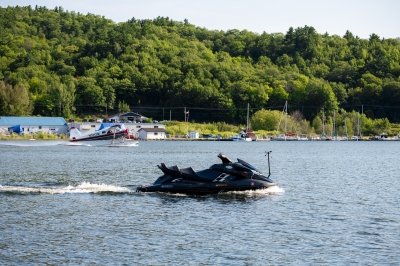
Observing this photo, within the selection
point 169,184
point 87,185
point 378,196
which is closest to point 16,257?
point 169,184

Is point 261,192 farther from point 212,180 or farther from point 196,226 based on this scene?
point 196,226

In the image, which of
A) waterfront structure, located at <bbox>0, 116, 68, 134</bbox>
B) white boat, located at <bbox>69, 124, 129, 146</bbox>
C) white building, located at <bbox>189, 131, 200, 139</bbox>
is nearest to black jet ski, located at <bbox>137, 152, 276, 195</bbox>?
white boat, located at <bbox>69, 124, 129, 146</bbox>

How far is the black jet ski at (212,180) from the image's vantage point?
142ft

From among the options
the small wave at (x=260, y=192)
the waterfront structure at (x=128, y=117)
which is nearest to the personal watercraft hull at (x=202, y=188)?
the small wave at (x=260, y=192)

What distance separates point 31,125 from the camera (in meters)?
176

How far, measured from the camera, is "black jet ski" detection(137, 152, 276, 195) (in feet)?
142

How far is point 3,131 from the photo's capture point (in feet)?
566

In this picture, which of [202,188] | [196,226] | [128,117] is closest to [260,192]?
[202,188]

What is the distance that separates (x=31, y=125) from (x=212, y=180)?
5473 inches

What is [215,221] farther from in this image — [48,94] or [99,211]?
[48,94]

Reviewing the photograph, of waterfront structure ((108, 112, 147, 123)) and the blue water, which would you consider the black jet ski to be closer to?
the blue water

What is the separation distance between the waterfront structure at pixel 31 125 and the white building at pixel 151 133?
832 inches

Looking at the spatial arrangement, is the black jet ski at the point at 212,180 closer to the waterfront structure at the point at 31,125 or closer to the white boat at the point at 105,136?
the white boat at the point at 105,136

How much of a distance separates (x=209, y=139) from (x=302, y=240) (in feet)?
525
